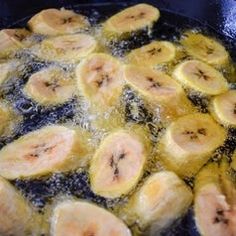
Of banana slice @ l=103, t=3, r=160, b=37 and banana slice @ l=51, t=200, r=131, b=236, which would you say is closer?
banana slice @ l=51, t=200, r=131, b=236

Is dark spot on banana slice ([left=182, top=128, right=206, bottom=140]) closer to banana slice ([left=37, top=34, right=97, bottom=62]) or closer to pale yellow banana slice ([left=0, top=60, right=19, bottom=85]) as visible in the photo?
banana slice ([left=37, top=34, right=97, bottom=62])

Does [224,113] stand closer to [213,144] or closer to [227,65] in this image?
[213,144]

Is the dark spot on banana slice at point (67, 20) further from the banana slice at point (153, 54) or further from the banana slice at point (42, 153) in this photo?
the banana slice at point (42, 153)

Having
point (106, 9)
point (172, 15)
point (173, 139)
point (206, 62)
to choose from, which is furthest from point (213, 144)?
point (106, 9)

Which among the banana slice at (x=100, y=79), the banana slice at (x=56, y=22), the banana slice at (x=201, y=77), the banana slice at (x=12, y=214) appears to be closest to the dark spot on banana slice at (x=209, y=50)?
the banana slice at (x=201, y=77)

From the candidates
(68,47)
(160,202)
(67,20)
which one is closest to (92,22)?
(67,20)

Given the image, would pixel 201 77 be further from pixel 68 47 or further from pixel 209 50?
pixel 68 47

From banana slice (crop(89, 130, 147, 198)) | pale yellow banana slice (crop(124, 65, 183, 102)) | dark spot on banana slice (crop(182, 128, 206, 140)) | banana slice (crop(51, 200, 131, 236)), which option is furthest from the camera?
pale yellow banana slice (crop(124, 65, 183, 102))

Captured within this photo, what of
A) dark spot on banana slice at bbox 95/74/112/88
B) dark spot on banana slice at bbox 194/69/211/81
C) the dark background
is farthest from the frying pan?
dark spot on banana slice at bbox 194/69/211/81
